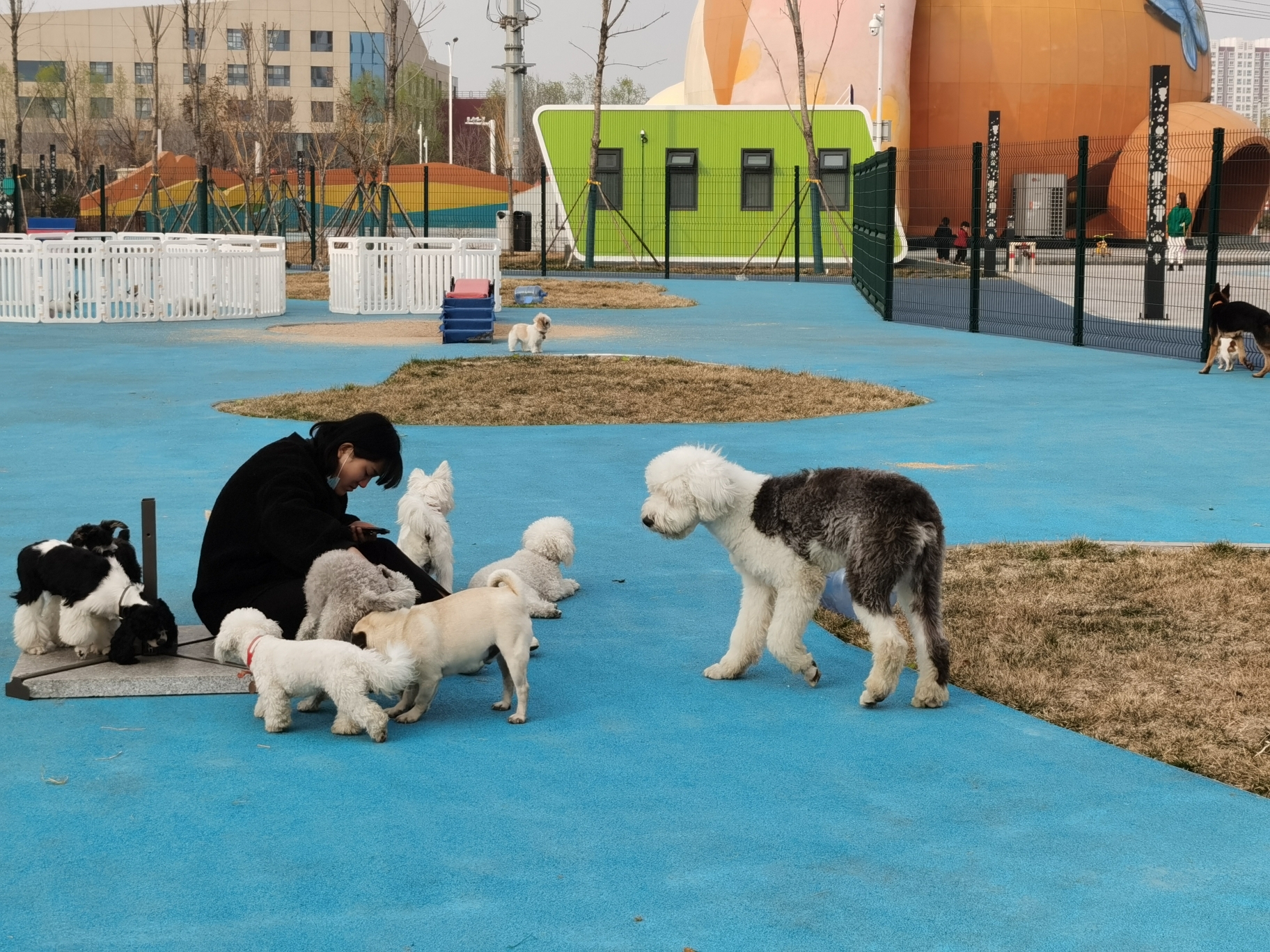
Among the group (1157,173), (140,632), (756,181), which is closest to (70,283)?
(1157,173)

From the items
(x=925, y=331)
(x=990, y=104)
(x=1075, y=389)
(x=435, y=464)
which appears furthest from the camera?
(x=990, y=104)

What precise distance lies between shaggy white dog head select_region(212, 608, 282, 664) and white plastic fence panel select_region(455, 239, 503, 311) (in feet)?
61.6

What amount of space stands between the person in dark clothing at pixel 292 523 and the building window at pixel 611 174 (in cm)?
3592

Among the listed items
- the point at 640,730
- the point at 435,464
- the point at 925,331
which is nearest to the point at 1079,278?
Result: the point at 925,331

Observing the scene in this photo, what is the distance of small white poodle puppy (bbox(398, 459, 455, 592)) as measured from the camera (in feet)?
21.2

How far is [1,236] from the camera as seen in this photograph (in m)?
23.2

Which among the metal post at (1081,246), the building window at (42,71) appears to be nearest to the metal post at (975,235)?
the metal post at (1081,246)

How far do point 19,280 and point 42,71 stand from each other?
7134cm

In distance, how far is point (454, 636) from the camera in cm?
507

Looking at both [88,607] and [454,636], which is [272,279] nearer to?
[88,607]

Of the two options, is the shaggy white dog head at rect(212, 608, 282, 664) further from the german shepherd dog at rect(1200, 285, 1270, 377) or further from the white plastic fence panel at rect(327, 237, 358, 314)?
the white plastic fence panel at rect(327, 237, 358, 314)

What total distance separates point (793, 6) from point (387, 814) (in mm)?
38610

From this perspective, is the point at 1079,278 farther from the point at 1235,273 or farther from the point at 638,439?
the point at 1235,273

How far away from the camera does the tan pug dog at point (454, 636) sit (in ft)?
16.5
